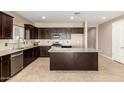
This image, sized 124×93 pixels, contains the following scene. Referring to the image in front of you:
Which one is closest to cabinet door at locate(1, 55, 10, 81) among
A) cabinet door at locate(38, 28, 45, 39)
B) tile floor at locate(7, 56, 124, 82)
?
tile floor at locate(7, 56, 124, 82)

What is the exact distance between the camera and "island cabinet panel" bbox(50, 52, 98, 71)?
5965 mm

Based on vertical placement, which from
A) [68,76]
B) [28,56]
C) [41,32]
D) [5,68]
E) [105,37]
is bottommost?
[68,76]

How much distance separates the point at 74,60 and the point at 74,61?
1.6 inches

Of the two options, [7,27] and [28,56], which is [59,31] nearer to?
[28,56]

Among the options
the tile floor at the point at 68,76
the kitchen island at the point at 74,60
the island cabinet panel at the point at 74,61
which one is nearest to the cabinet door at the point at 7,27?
the tile floor at the point at 68,76

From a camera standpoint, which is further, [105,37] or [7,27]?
[105,37]

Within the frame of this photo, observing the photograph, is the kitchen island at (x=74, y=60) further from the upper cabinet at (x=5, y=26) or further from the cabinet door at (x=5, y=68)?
the cabinet door at (x=5, y=68)

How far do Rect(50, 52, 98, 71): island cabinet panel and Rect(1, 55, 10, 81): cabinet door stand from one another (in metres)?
1.89

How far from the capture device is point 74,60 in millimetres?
5984

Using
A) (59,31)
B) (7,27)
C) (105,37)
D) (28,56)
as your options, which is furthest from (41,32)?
(7,27)
